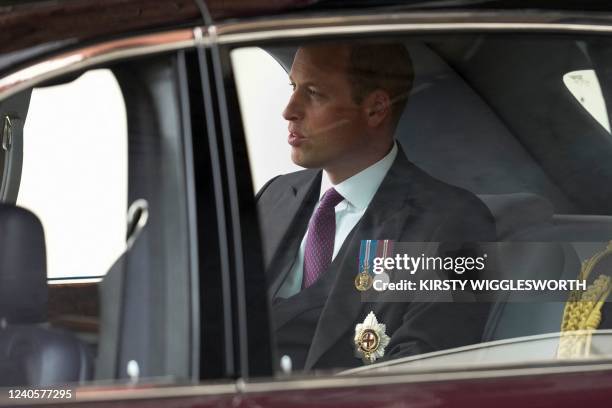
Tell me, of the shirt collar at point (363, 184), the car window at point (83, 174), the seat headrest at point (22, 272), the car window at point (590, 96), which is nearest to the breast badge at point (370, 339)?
the shirt collar at point (363, 184)

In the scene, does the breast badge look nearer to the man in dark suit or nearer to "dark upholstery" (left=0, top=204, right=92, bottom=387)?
the man in dark suit

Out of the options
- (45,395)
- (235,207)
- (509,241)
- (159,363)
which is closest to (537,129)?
(509,241)

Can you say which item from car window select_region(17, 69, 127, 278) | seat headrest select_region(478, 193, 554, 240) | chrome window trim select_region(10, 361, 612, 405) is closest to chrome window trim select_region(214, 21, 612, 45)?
car window select_region(17, 69, 127, 278)

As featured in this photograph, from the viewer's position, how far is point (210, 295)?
2.08 meters

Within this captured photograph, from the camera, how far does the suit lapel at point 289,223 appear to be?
2.21 metres

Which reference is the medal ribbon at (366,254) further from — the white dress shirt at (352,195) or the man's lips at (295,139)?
the man's lips at (295,139)

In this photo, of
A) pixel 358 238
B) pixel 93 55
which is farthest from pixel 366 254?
pixel 93 55

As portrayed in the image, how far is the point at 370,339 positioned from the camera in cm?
228

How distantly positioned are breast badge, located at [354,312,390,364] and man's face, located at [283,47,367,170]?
329 mm

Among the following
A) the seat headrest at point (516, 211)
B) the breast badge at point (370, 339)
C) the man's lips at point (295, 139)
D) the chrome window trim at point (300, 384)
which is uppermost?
the man's lips at point (295, 139)

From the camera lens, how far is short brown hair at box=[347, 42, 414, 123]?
2.29 m

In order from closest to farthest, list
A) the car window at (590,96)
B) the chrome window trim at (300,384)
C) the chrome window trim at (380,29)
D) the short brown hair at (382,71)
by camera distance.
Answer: the chrome window trim at (300,384) < the chrome window trim at (380,29) < the short brown hair at (382,71) < the car window at (590,96)

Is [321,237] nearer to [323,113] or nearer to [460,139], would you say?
[323,113]

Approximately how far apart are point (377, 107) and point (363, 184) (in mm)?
165
